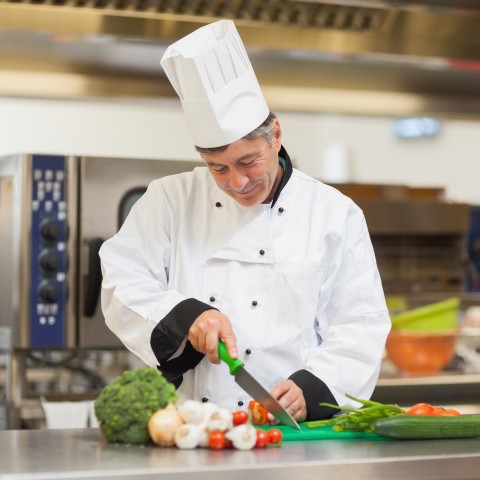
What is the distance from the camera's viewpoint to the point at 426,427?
1806mm

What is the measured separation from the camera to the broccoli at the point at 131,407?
67.5 inches

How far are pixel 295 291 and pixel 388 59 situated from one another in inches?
76.7

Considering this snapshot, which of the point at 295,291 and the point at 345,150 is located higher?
the point at 345,150

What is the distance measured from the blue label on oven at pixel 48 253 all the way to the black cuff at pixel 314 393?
1.51m

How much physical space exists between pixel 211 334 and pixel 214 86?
2.00 ft

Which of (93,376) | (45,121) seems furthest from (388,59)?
(45,121)

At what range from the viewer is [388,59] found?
156 inches

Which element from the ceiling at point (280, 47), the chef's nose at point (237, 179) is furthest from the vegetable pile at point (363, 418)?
the ceiling at point (280, 47)

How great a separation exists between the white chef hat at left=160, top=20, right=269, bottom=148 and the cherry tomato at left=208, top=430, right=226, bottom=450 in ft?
2.29

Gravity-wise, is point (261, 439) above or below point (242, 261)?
below

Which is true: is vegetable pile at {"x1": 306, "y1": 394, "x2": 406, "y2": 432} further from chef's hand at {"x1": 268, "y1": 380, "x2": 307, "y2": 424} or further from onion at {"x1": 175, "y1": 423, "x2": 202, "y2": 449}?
onion at {"x1": 175, "y1": 423, "x2": 202, "y2": 449}

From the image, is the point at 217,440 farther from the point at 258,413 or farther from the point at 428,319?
the point at 428,319

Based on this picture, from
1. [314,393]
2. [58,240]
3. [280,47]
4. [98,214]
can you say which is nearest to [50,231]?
[58,240]

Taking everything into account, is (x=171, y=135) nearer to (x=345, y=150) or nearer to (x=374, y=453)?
(x=345, y=150)
